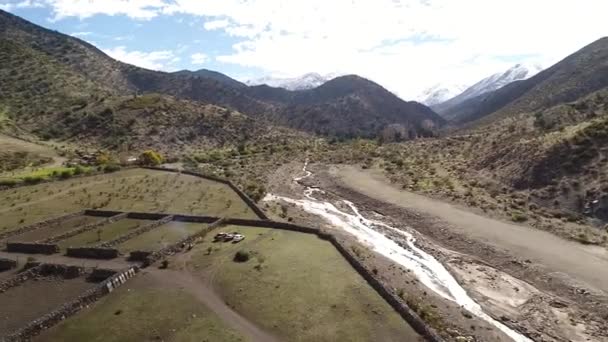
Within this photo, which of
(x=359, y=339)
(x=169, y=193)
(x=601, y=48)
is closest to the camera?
(x=359, y=339)

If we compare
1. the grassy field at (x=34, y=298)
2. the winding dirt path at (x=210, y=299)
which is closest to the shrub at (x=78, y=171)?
the grassy field at (x=34, y=298)

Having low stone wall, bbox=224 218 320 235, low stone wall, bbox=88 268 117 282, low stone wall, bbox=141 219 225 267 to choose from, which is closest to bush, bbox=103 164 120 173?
low stone wall, bbox=224 218 320 235

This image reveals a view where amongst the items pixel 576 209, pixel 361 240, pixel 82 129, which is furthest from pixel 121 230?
pixel 82 129

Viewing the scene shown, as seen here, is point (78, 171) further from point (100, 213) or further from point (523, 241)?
point (523, 241)

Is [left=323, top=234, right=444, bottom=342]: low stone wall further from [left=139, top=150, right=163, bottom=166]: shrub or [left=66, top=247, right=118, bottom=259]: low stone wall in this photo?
[left=139, top=150, right=163, bottom=166]: shrub

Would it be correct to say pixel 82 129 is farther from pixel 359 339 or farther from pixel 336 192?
pixel 359 339

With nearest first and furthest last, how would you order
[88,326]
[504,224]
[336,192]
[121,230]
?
1. [88,326]
2. [121,230]
3. [504,224]
4. [336,192]

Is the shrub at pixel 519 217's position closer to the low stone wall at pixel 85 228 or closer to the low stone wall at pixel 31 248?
the low stone wall at pixel 85 228
